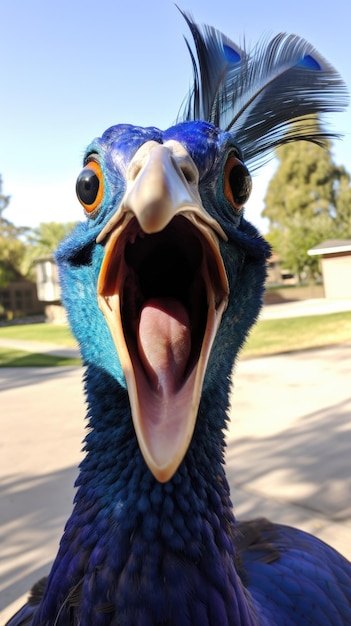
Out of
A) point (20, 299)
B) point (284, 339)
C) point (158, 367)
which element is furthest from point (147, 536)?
point (20, 299)

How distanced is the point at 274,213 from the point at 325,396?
36.9m

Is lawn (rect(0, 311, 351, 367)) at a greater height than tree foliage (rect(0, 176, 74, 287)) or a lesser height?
lesser

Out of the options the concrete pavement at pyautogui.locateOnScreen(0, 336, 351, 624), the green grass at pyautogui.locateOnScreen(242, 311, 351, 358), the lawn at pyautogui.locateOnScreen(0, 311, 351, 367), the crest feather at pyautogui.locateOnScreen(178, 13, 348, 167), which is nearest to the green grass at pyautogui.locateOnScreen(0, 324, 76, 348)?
the lawn at pyautogui.locateOnScreen(0, 311, 351, 367)

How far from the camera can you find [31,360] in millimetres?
11891

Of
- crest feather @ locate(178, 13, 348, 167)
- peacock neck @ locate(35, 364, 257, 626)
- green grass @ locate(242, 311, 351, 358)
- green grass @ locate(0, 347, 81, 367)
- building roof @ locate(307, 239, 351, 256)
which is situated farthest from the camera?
building roof @ locate(307, 239, 351, 256)

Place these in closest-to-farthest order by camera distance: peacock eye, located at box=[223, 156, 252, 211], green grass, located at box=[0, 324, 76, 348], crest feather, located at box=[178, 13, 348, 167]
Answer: peacock eye, located at box=[223, 156, 252, 211] < crest feather, located at box=[178, 13, 348, 167] < green grass, located at box=[0, 324, 76, 348]

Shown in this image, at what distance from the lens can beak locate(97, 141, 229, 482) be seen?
75cm

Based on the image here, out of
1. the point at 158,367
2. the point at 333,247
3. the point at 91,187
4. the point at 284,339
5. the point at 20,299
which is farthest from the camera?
the point at 20,299

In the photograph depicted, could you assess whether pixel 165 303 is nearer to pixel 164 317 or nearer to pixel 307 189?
pixel 164 317

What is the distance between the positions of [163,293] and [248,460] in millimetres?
3534

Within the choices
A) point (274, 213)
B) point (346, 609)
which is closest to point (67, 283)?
point (346, 609)

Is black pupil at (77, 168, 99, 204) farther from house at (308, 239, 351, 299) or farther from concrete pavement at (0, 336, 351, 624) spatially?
house at (308, 239, 351, 299)

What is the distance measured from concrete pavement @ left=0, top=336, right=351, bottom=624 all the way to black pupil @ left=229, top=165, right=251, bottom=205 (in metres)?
2.37

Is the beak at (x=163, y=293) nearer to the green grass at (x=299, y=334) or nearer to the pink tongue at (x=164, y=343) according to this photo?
the pink tongue at (x=164, y=343)
